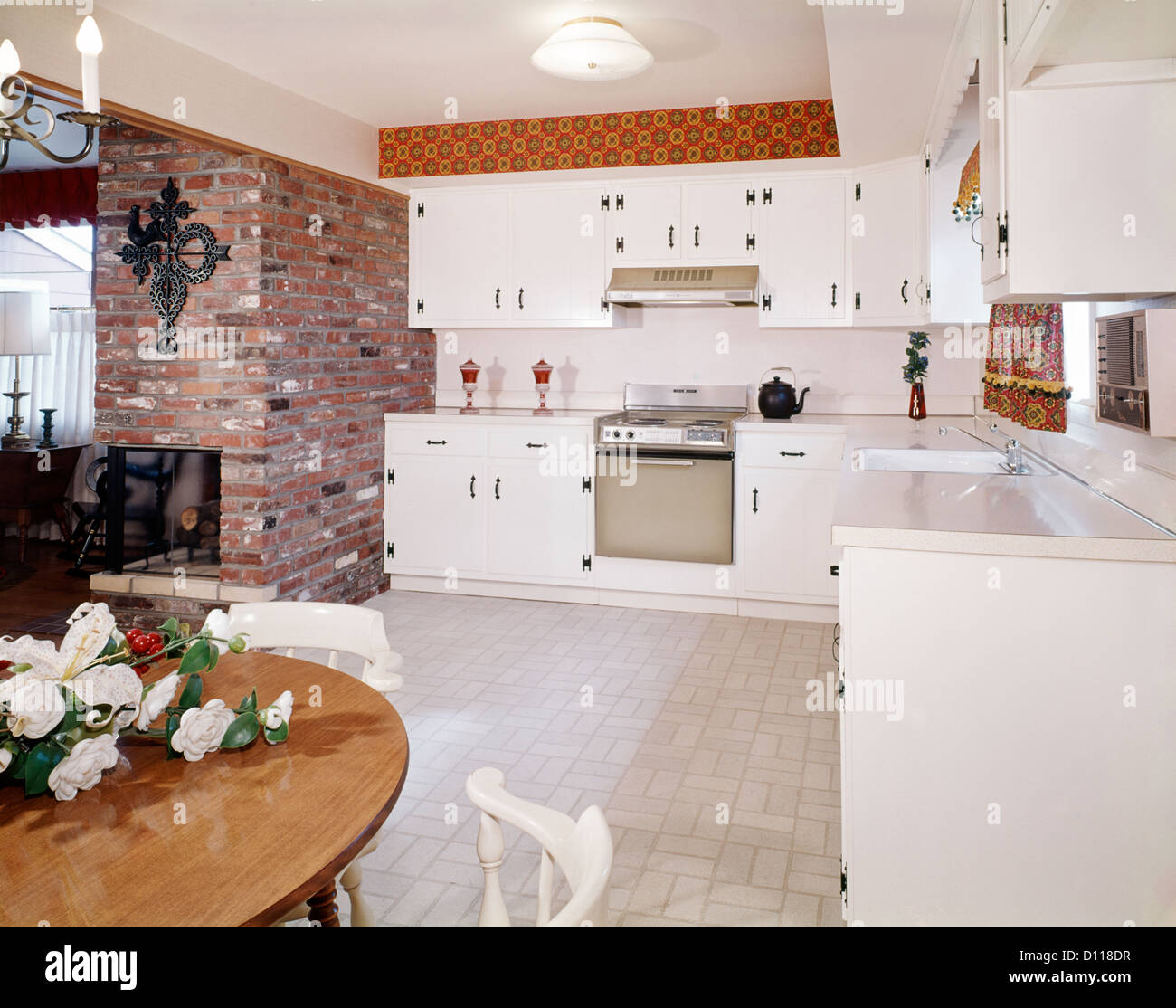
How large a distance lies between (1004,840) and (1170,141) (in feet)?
4.95

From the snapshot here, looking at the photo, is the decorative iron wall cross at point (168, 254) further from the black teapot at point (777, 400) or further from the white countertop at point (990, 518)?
the white countertop at point (990, 518)

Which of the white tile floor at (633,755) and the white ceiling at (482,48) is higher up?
the white ceiling at (482,48)

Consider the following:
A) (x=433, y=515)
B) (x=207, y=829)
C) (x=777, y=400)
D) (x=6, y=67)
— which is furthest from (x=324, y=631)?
(x=777, y=400)

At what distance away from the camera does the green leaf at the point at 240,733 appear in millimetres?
1367

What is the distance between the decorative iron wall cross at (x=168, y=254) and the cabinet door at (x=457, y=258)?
4.57ft

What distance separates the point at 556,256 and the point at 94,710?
430 centimetres

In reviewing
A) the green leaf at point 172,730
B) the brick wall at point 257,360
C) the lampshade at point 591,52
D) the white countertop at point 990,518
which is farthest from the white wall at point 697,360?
the green leaf at point 172,730

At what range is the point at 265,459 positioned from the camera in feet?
14.1

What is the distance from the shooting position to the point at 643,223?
5.05 meters

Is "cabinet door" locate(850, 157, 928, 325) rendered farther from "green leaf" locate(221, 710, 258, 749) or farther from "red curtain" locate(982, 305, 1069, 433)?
"green leaf" locate(221, 710, 258, 749)
